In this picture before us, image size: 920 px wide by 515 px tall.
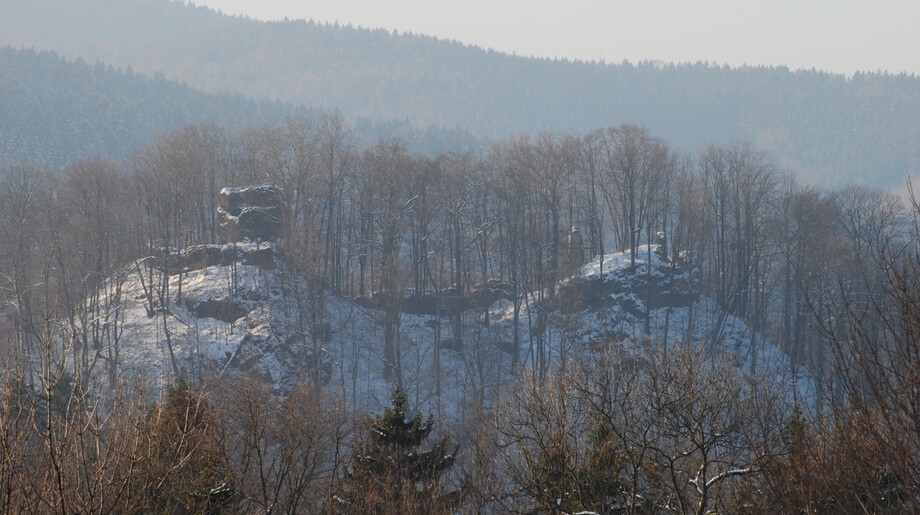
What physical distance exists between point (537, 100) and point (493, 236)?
11895cm

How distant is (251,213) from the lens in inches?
1881

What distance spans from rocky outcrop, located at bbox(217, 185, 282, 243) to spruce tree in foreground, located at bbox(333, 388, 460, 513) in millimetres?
30782

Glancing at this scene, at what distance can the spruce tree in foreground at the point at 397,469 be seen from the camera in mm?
17172

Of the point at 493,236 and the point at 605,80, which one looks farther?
the point at 605,80

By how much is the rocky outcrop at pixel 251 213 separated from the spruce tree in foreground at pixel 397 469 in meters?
30.8

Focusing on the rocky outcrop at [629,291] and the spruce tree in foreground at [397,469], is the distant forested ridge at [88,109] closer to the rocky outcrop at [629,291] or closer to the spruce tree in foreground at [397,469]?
the rocky outcrop at [629,291]

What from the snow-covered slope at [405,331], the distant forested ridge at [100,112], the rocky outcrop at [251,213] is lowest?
the snow-covered slope at [405,331]

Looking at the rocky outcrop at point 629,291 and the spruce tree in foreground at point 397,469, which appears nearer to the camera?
the spruce tree in foreground at point 397,469

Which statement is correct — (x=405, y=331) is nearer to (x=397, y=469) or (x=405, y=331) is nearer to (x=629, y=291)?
(x=629, y=291)

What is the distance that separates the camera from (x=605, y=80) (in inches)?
7106

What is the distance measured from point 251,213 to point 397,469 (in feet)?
106

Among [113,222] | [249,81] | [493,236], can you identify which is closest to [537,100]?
[249,81]

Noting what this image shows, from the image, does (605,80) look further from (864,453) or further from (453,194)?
(864,453)

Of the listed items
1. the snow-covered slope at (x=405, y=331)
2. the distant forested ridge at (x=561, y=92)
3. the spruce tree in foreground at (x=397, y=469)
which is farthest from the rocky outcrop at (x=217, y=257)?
the distant forested ridge at (x=561, y=92)
